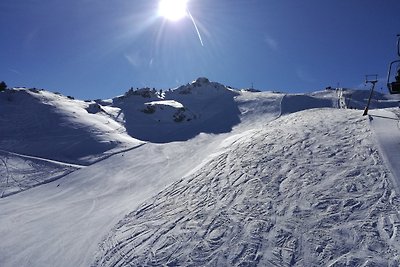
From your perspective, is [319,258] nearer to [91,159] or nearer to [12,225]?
[12,225]

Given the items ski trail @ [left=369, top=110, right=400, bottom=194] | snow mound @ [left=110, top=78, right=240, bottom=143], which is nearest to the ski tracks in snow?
ski trail @ [left=369, top=110, right=400, bottom=194]

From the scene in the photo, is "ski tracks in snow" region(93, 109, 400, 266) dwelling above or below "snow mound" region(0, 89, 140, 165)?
below

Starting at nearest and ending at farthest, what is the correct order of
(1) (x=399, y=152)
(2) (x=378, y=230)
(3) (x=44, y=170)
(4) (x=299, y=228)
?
1. (2) (x=378, y=230)
2. (4) (x=299, y=228)
3. (1) (x=399, y=152)
4. (3) (x=44, y=170)

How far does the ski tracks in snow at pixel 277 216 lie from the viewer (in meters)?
9.04

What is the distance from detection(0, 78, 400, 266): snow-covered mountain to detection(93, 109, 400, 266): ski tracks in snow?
45 millimetres

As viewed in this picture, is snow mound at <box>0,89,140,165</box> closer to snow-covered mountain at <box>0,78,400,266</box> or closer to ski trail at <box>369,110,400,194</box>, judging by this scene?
snow-covered mountain at <box>0,78,400,266</box>

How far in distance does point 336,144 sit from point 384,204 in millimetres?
5969

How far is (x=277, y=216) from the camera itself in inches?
426

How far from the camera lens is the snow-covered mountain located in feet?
31.3

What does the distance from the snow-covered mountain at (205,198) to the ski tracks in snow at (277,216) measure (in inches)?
1.8

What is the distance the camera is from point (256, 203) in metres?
12.0

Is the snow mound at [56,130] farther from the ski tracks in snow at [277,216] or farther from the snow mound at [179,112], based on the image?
the ski tracks in snow at [277,216]

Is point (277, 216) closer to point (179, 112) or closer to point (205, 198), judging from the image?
point (205, 198)

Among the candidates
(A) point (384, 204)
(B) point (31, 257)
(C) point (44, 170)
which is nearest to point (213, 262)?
(A) point (384, 204)
